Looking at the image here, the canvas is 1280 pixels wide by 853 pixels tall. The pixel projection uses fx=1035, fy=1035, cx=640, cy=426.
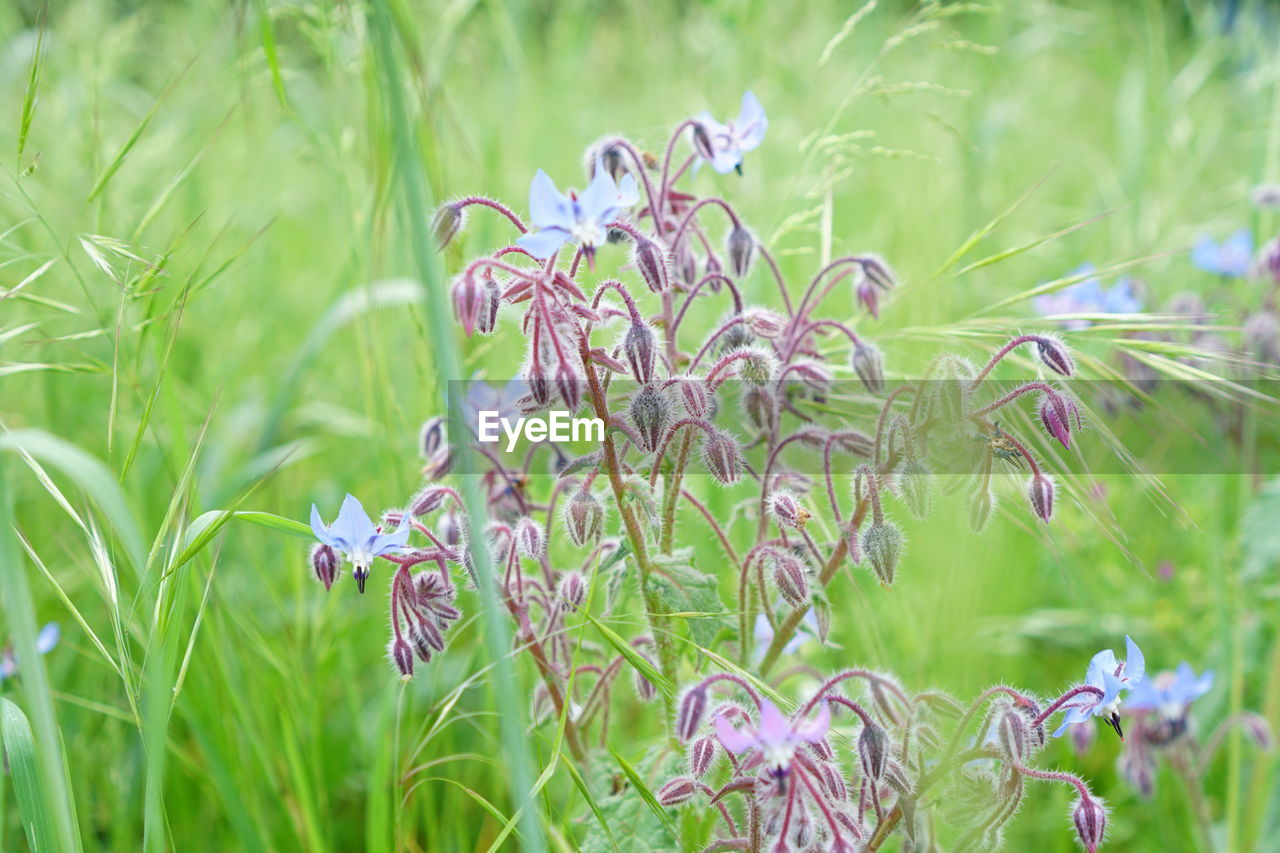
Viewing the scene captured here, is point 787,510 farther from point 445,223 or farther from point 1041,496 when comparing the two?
point 445,223

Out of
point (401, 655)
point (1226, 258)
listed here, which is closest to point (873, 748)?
point (401, 655)

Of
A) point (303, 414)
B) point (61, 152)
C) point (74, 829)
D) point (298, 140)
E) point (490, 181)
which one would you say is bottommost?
point (74, 829)

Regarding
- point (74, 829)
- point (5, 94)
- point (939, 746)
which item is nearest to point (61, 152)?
point (5, 94)

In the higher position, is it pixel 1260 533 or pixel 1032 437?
pixel 1032 437

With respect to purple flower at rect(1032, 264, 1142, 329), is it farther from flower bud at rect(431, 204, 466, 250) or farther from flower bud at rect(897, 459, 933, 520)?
flower bud at rect(431, 204, 466, 250)

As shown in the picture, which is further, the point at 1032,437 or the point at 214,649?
the point at 214,649

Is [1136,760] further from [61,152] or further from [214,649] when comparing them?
[61,152]

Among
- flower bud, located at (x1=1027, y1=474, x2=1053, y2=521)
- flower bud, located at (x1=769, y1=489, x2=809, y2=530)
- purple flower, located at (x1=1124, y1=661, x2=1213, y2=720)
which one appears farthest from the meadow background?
flower bud, located at (x1=769, y1=489, x2=809, y2=530)
